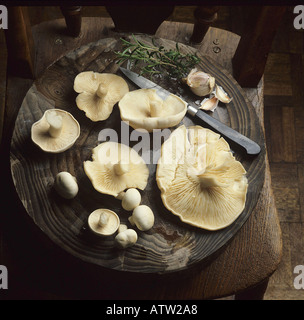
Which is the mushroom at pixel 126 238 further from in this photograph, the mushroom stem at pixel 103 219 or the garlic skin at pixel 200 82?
the garlic skin at pixel 200 82

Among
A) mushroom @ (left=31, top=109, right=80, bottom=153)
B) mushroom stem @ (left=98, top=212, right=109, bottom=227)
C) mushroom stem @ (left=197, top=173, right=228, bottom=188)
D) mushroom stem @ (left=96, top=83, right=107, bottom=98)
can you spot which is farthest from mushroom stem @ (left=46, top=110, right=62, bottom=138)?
mushroom stem @ (left=197, top=173, right=228, bottom=188)

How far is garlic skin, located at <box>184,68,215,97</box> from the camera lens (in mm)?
1054

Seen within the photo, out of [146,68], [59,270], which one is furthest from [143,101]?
[59,270]

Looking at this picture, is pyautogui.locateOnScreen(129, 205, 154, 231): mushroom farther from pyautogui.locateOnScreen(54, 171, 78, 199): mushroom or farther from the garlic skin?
the garlic skin

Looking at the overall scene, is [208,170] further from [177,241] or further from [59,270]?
[59,270]

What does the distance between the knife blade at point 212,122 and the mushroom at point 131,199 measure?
0.81 feet

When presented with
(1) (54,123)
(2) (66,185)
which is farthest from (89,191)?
(1) (54,123)

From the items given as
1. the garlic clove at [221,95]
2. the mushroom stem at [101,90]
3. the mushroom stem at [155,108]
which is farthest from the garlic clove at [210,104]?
the mushroom stem at [101,90]

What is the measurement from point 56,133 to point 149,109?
8.7 inches

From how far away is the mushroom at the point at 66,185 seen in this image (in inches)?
36.8

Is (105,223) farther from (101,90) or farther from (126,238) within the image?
(101,90)

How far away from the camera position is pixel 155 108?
0.98 m

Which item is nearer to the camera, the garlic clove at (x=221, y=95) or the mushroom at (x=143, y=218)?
the mushroom at (x=143, y=218)

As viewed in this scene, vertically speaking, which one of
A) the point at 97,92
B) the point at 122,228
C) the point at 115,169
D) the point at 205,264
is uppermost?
the point at 97,92
